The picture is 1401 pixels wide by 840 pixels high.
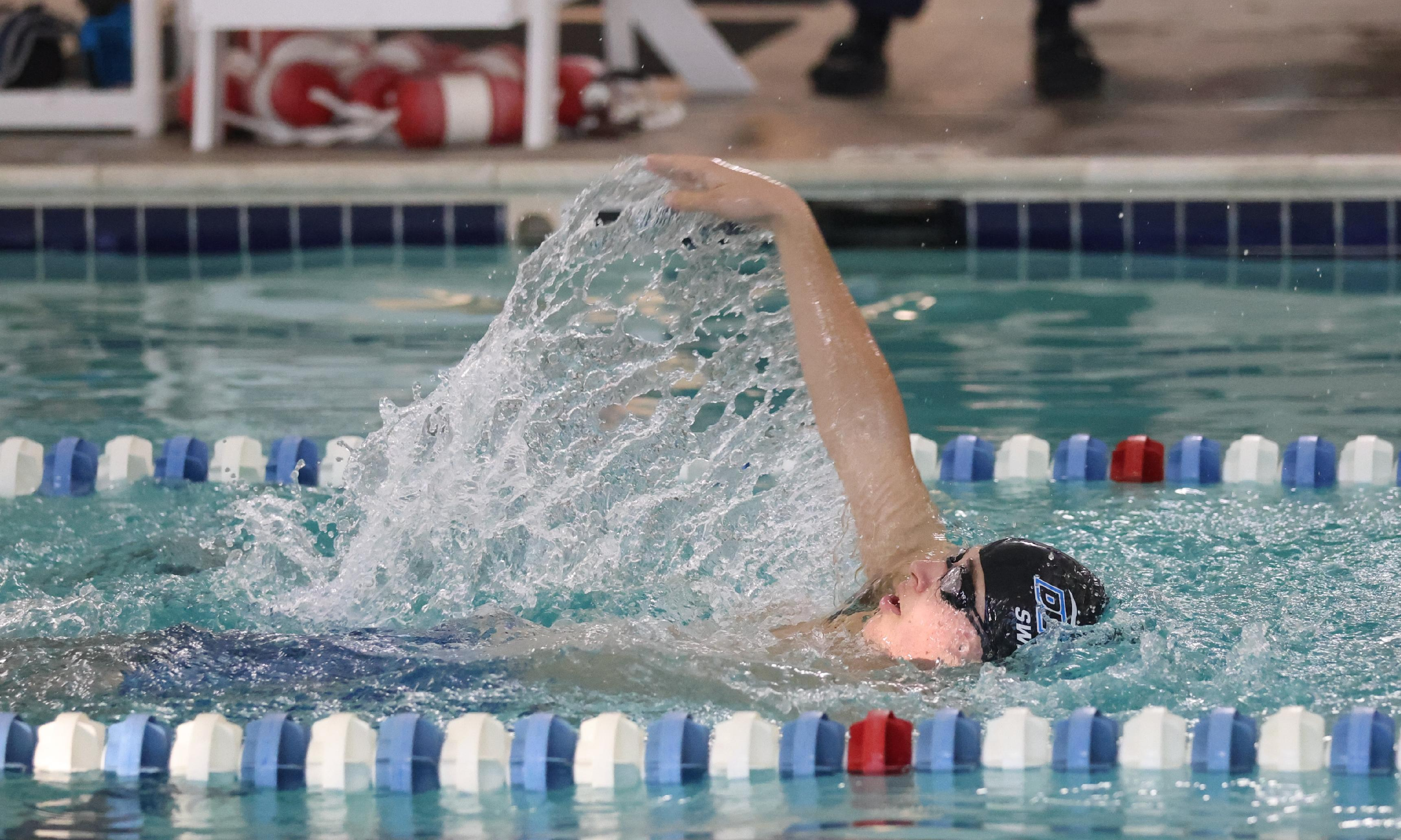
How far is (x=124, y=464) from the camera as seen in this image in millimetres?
3947

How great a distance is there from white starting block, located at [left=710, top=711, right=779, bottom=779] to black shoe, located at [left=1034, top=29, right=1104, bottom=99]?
6.36 m

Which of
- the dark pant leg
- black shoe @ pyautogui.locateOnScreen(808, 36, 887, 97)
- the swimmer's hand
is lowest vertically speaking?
the swimmer's hand

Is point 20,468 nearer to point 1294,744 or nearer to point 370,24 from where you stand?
point 1294,744

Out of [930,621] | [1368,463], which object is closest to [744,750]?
[930,621]

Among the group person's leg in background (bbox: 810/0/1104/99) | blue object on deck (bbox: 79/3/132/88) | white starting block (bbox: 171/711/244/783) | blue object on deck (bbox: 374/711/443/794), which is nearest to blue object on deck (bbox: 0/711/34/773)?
white starting block (bbox: 171/711/244/783)

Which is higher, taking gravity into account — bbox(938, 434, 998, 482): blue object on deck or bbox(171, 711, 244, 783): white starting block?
bbox(938, 434, 998, 482): blue object on deck

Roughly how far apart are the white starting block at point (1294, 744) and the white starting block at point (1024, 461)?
5.26 feet

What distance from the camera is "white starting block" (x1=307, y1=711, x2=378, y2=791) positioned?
236cm

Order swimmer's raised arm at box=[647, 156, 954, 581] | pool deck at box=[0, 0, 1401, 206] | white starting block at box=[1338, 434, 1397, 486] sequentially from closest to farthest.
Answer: swimmer's raised arm at box=[647, 156, 954, 581], white starting block at box=[1338, 434, 1397, 486], pool deck at box=[0, 0, 1401, 206]

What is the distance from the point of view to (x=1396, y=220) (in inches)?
234

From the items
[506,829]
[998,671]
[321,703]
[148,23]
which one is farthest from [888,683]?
[148,23]

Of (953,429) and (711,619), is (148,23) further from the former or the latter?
(711,619)

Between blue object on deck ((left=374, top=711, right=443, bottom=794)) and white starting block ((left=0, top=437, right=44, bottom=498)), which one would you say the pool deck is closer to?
white starting block ((left=0, top=437, right=44, bottom=498))

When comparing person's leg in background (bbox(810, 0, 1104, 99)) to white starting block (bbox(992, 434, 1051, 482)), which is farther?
person's leg in background (bbox(810, 0, 1104, 99))
